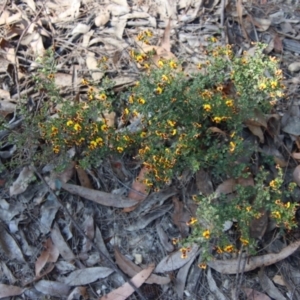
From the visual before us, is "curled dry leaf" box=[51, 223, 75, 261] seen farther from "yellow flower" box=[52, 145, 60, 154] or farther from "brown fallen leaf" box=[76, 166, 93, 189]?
"yellow flower" box=[52, 145, 60, 154]

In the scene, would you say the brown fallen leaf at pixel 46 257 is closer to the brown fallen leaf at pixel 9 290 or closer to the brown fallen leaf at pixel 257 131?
the brown fallen leaf at pixel 9 290

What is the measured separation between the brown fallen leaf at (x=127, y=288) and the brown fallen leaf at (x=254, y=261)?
38cm

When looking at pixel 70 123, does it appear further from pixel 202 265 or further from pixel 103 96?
pixel 202 265

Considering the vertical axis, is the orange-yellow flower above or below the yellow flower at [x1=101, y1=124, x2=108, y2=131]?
above

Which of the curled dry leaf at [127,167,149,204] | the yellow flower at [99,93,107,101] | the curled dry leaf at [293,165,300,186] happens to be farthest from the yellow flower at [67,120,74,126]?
the curled dry leaf at [293,165,300,186]

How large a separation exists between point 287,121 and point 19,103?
155cm

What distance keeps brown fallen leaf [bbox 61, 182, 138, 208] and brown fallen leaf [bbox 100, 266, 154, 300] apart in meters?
0.39

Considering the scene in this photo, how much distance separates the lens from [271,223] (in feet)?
10.6

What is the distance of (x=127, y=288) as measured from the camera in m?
3.21

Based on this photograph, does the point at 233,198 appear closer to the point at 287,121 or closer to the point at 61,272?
the point at 287,121

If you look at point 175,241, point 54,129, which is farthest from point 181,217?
point 54,129

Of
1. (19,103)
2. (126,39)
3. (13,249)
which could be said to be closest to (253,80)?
(126,39)

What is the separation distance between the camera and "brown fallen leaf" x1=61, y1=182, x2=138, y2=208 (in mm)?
3369

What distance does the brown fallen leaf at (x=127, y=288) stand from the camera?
3.20 meters
